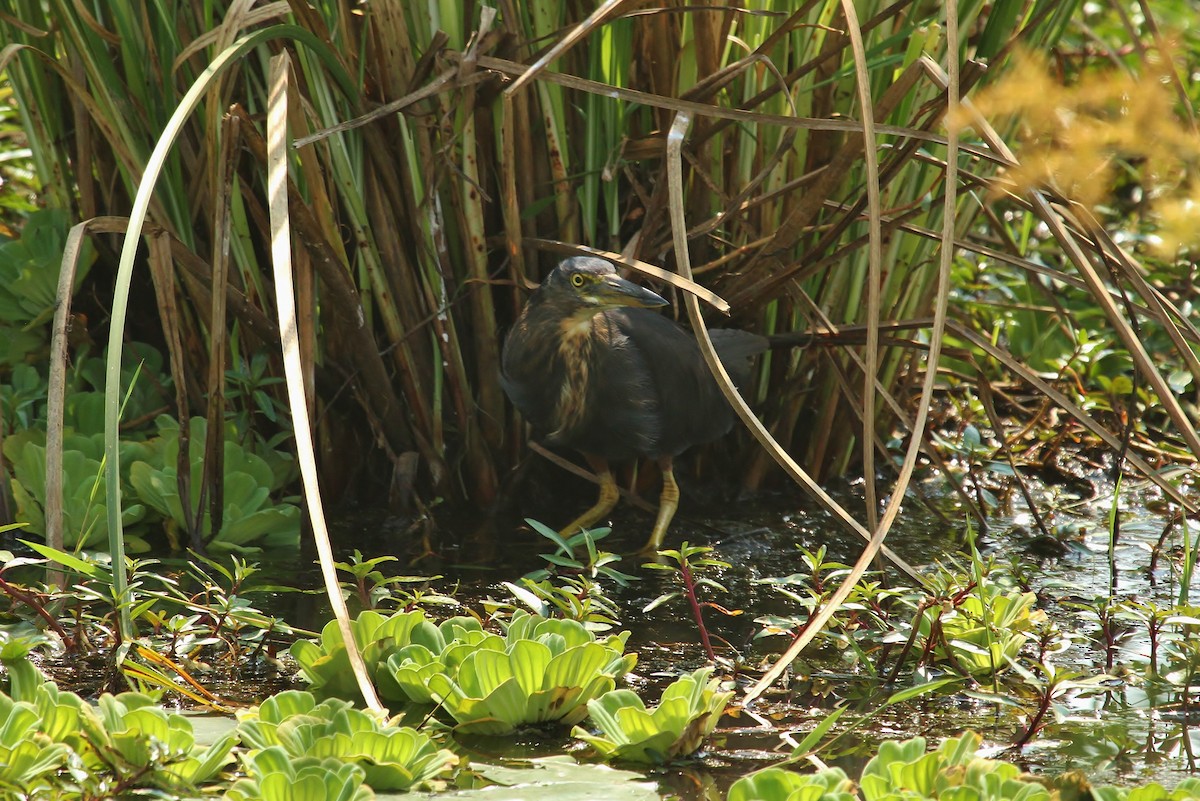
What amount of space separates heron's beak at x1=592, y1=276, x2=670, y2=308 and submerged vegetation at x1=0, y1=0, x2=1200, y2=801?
10 cm

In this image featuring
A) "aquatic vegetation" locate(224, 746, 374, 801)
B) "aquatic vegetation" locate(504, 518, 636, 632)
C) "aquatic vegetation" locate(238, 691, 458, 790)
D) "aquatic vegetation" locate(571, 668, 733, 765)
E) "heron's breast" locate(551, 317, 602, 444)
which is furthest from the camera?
"heron's breast" locate(551, 317, 602, 444)

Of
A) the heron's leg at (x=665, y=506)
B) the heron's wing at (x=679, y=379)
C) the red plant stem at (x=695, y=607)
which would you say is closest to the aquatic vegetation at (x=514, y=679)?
the red plant stem at (x=695, y=607)

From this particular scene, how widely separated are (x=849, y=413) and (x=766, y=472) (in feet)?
0.95

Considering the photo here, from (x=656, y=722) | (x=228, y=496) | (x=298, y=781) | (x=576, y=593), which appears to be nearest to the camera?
(x=298, y=781)

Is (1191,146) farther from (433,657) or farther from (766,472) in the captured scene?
(766,472)

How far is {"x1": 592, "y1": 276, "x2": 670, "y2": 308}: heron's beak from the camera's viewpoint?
2990 mm

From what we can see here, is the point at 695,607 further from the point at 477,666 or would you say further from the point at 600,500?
the point at 600,500

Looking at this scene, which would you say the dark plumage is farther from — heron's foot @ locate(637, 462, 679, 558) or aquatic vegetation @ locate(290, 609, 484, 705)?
aquatic vegetation @ locate(290, 609, 484, 705)

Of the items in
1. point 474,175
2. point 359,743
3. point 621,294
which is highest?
point 474,175

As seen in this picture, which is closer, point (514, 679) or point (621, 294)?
point (514, 679)

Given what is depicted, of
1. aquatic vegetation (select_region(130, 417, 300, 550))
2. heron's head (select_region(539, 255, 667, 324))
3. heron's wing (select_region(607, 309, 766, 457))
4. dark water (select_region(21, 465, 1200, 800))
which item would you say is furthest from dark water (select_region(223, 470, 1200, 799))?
heron's head (select_region(539, 255, 667, 324))

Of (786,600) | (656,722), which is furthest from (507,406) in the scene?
(656,722)

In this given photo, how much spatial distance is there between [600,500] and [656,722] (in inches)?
59.2

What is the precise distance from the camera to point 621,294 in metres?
3.03
